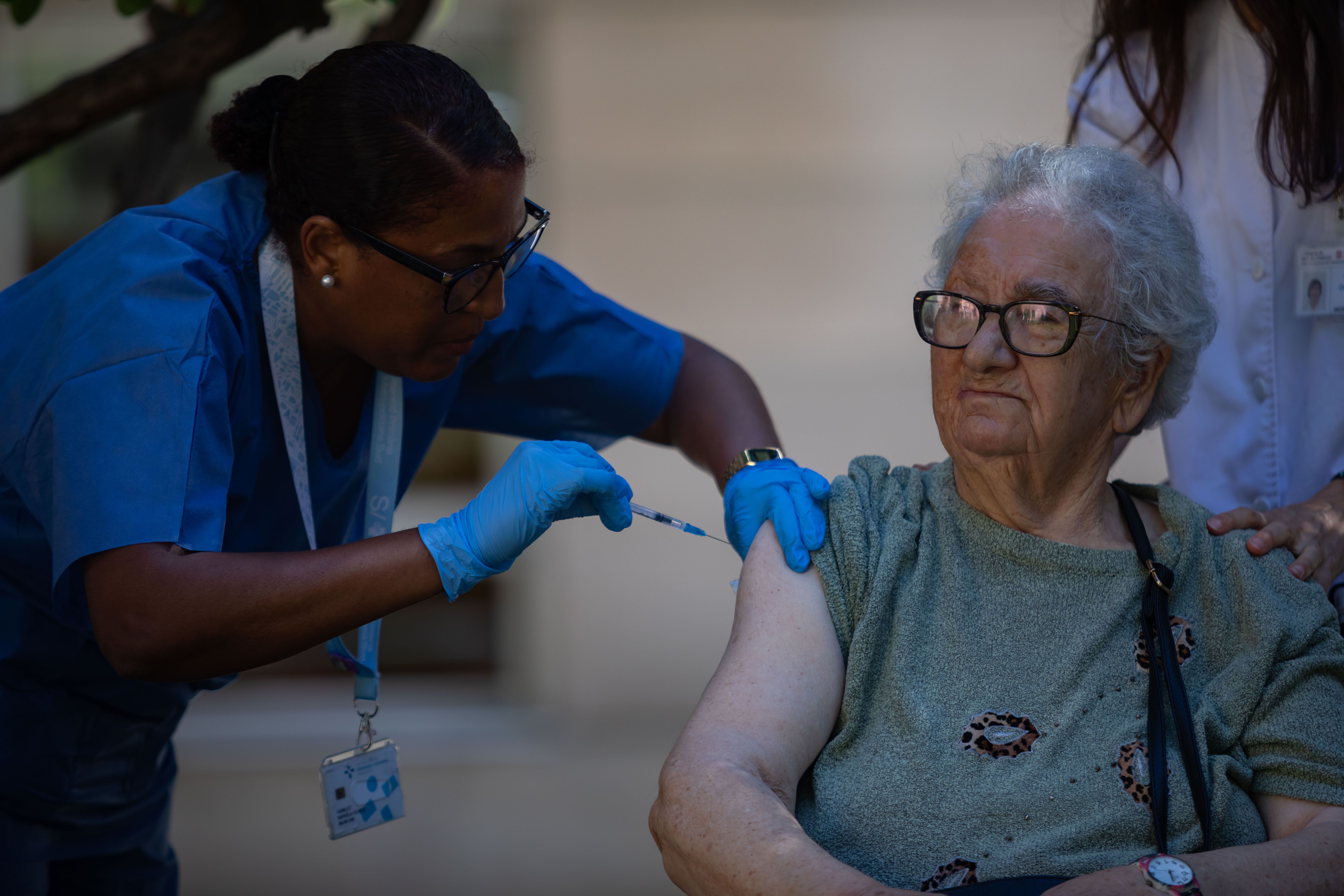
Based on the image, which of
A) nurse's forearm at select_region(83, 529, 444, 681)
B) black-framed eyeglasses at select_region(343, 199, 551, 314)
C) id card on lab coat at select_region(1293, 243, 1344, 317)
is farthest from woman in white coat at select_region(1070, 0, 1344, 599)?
nurse's forearm at select_region(83, 529, 444, 681)

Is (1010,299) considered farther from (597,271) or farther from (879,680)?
(597,271)

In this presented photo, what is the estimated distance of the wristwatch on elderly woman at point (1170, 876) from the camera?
1347 millimetres

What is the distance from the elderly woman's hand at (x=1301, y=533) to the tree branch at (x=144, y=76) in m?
1.83

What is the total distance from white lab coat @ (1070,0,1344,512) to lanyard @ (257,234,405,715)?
1.45 metres

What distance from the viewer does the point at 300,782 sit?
13.9 feet

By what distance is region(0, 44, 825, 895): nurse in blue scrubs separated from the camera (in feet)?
4.81

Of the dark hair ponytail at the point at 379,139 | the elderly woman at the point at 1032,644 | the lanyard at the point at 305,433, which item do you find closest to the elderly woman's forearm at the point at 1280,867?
the elderly woman at the point at 1032,644

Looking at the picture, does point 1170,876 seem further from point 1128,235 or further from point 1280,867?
point 1128,235

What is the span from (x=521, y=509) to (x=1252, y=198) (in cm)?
147

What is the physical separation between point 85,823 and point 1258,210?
7.89ft

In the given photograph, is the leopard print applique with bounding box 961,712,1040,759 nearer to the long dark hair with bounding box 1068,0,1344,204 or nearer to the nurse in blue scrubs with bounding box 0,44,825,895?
the nurse in blue scrubs with bounding box 0,44,825,895

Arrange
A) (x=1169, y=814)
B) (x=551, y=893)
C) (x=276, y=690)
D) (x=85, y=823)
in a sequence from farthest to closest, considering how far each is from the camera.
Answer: (x=276, y=690), (x=551, y=893), (x=85, y=823), (x=1169, y=814)

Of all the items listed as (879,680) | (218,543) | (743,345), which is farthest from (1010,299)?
(743,345)

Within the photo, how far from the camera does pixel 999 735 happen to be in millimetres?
1567
